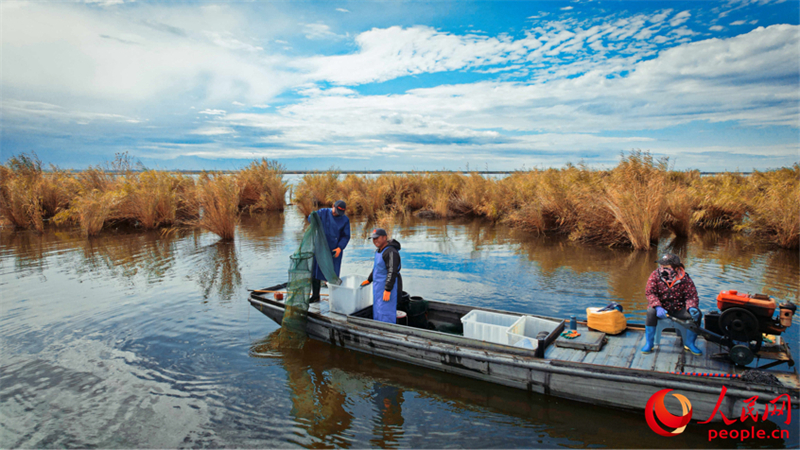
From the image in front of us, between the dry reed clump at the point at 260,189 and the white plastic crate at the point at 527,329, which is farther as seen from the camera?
the dry reed clump at the point at 260,189

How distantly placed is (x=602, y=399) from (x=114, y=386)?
6.82m

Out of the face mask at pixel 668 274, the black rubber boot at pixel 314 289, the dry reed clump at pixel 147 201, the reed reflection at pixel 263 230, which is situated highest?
the dry reed clump at pixel 147 201

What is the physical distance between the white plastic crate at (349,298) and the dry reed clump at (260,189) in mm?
20485

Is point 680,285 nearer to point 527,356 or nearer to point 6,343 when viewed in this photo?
point 527,356

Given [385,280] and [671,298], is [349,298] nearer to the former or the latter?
[385,280]

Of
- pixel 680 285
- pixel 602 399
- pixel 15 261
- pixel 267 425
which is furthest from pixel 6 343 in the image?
pixel 680 285

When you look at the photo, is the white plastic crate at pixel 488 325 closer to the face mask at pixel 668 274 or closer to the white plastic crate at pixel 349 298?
the white plastic crate at pixel 349 298

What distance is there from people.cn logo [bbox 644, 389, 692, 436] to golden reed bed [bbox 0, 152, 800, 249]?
1072 cm

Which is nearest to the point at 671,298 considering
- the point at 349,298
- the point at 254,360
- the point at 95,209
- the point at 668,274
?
the point at 668,274

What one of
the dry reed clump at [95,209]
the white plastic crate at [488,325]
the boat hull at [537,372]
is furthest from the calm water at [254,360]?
the dry reed clump at [95,209]

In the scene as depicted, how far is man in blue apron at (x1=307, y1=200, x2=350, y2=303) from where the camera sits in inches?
320

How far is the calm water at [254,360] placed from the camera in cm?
495

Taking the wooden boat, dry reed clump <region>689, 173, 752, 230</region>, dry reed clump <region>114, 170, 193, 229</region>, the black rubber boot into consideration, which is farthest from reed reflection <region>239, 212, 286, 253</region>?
dry reed clump <region>689, 173, 752, 230</region>

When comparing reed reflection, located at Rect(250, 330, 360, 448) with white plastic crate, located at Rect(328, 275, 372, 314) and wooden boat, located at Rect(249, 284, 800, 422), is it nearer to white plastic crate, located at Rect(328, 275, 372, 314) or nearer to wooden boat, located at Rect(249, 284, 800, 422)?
wooden boat, located at Rect(249, 284, 800, 422)
